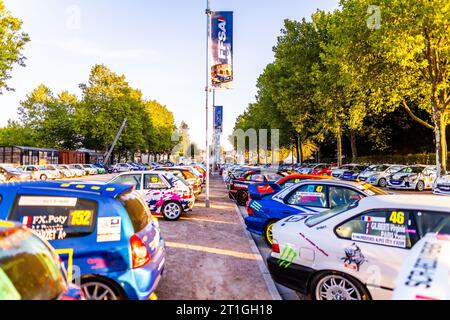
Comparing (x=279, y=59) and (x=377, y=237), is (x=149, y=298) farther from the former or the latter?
(x=279, y=59)

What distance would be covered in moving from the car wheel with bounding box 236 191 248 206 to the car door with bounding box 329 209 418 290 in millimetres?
10610

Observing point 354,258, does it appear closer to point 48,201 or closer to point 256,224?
point 48,201

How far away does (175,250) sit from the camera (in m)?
6.81

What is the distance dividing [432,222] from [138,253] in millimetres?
3330

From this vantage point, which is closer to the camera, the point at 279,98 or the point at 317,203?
the point at 317,203

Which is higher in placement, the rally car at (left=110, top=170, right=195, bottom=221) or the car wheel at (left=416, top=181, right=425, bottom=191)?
the rally car at (left=110, top=170, right=195, bottom=221)

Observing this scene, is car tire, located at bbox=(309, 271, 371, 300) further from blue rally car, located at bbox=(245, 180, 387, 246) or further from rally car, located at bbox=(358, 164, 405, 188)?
rally car, located at bbox=(358, 164, 405, 188)

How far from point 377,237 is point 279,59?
3335 centimetres

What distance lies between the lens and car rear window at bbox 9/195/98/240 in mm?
3704

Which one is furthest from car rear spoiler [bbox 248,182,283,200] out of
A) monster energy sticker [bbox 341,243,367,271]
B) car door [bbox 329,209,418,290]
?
monster energy sticker [bbox 341,243,367,271]

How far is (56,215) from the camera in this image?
3.79 metres

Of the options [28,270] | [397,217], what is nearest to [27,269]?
[28,270]
